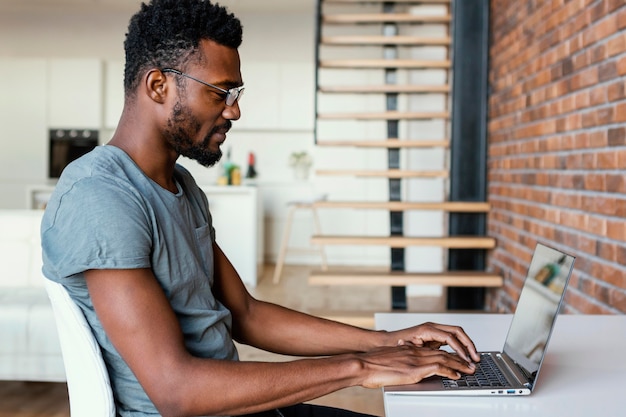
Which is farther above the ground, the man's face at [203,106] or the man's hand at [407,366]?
the man's face at [203,106]

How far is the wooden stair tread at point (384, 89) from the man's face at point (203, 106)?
348 cm

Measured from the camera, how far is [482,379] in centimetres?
128

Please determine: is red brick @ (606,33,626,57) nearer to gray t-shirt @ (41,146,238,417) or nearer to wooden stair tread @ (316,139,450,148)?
gray t-shirt @ (41,146,238,417)

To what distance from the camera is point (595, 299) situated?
271cm

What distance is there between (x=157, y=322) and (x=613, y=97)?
6.55 ft

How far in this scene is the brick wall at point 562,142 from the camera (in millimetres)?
2570

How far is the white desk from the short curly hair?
0.71 metres

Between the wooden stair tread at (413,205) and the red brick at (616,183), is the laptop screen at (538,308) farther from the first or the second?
the wooden stair tread at (413,205)

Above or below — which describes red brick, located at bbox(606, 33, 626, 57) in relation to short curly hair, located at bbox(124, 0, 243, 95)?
above

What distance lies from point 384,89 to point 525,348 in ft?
12.2

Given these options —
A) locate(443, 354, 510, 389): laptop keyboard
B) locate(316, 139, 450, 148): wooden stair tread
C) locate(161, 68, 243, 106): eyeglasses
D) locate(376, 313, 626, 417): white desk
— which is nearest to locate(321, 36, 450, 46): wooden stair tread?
locate(316, 139, 450, 148): wooden stair tread

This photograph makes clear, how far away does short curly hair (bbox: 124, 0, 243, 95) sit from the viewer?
133 cm

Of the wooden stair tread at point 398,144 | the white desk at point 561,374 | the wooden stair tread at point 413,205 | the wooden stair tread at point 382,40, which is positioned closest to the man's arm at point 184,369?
the white desk at point 561,374

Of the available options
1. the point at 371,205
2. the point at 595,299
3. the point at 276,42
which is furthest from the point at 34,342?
the point at 276,42
